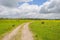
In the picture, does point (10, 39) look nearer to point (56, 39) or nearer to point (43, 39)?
point (43, 39)

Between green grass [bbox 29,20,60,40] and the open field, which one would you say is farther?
the open field

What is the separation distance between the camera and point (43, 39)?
1916cm

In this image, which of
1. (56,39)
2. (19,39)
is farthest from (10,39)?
(56,39)

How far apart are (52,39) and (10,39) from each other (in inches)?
196

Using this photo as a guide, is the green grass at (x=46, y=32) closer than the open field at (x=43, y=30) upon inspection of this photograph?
Yes

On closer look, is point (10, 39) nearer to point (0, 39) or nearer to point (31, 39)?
point (0, 39)

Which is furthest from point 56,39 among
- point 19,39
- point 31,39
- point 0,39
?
point 0,39

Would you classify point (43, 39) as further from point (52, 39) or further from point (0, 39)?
point (0, 39)

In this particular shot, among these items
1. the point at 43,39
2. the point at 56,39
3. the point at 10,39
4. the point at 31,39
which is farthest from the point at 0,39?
the point at 56,39

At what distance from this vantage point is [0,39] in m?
18.7

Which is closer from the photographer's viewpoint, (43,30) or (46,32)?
(46,32)

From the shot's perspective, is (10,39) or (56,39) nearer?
(10,39)

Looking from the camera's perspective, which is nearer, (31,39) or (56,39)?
(31,39)

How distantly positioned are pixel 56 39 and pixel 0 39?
21.8 feet
